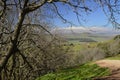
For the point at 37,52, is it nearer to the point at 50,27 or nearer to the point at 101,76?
the point at 50,27

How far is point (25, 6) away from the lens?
387 inches

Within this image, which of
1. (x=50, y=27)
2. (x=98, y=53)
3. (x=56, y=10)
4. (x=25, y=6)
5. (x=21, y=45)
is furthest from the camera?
(x=98, y=53)

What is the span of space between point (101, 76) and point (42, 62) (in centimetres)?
658

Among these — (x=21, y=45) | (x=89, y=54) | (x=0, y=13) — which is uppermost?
(x=0, y=13)

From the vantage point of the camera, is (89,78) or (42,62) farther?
(42,62)

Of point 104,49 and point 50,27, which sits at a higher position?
point 50,27

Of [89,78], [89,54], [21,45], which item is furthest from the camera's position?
[89,54]

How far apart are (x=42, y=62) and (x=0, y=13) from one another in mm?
8354

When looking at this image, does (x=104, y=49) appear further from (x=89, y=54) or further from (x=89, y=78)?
(x=89, y=78)

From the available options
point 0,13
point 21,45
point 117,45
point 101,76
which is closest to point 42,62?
point 21,45

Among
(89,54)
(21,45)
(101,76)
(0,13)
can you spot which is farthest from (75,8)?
(89,54)

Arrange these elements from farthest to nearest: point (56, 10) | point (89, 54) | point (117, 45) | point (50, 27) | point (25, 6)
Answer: point (89, 54)
point (117, 45)
point (50, 27)
point (56, 10)
point (25, 6)

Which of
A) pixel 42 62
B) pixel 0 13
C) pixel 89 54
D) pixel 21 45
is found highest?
pixel 0 13

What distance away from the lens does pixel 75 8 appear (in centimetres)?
1036
